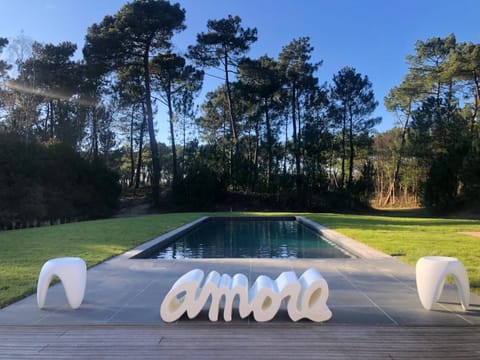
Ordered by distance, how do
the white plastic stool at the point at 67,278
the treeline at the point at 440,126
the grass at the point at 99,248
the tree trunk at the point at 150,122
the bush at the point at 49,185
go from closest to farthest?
the white plastic stool at the point at 67,278 → the grass at the point at 99,248 → the bush at the point at 49,185 → the treeline at the point at 440,126 → the tree trunk at the point at 150,122

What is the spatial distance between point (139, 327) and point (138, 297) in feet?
3.04

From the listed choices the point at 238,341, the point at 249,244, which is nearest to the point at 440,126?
the point at 249,244

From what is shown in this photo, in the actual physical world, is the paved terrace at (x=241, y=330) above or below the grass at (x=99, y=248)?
below

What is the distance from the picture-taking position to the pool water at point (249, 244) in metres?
8.22

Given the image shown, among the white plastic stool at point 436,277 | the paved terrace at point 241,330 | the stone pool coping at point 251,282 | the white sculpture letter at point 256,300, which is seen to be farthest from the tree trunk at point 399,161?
the white sculpture letter at point 256,300

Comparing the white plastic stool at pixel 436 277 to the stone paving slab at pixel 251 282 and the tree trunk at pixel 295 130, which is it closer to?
the stone paving slab at pixel 251 282

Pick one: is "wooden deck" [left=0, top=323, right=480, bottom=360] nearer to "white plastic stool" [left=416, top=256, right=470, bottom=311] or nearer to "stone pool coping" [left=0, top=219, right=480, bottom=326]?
"stone pool coping" [left=0, top=219, right=480, bottom=326]

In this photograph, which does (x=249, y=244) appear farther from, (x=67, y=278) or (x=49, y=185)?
(x=49, y=185)

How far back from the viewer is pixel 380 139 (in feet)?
118

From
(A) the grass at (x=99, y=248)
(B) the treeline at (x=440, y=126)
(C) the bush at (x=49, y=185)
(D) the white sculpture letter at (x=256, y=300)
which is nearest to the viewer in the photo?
(D) the white sculpture letter at (x=256, y=300)

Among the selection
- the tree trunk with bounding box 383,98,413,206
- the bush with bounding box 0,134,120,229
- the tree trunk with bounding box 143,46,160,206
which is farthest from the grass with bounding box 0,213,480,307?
the tree trunk with bounding box 383,98,413,206

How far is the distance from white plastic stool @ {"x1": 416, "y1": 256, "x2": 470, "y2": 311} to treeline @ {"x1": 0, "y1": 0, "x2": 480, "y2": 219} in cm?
1969

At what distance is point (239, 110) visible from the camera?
28.7 metres

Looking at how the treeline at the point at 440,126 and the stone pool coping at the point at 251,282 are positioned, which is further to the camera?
the treeline at the point at 440,126
